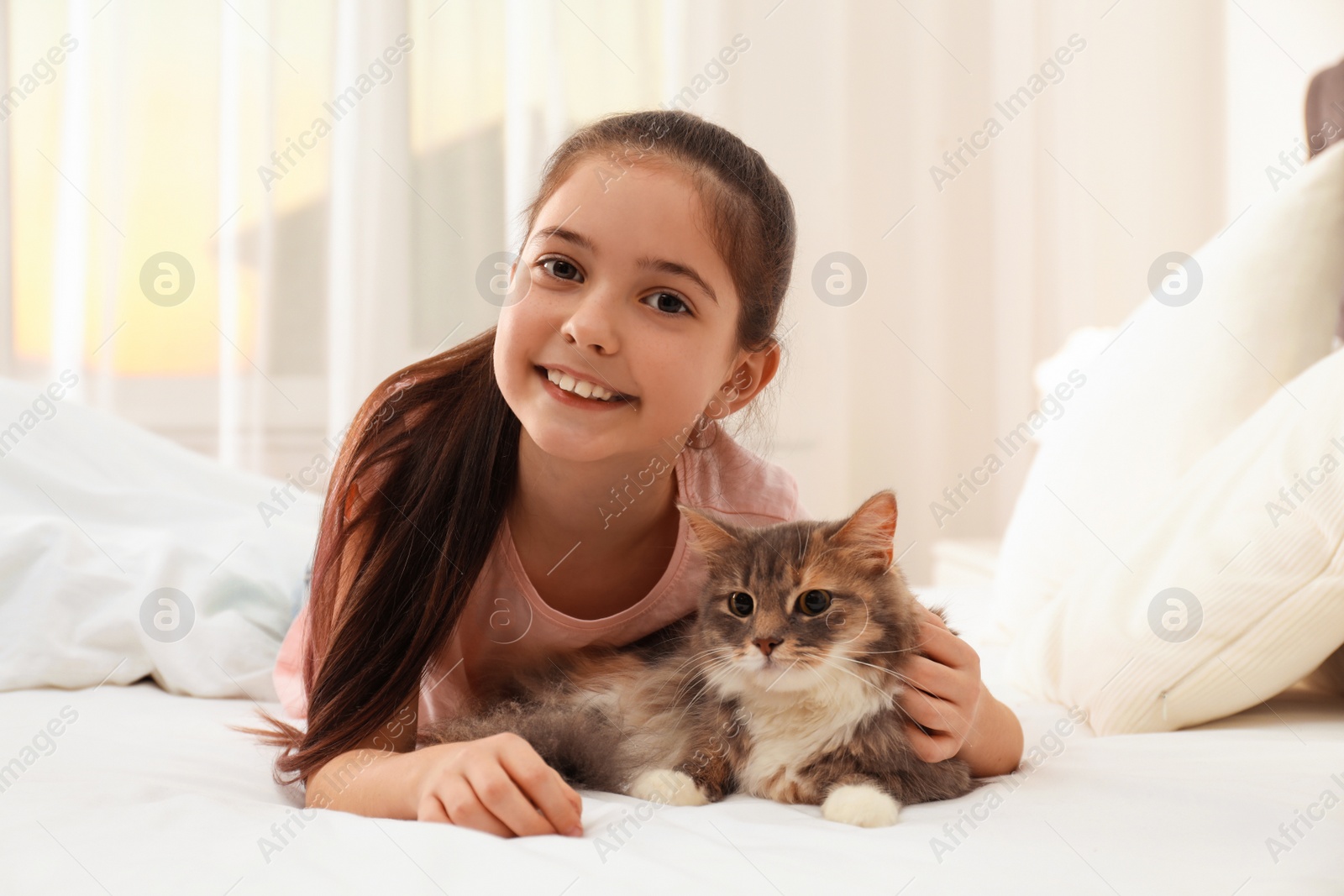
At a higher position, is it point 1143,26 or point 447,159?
point 1143,26

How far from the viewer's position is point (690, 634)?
1.30m

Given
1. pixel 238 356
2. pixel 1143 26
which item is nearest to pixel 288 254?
pixel 238 356

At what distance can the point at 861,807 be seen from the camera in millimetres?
1047

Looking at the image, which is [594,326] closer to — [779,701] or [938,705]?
[779,701]

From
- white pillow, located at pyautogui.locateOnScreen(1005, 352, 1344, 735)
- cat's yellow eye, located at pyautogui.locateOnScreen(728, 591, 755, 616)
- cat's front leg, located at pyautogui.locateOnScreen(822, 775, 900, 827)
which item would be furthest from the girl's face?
white pillow, located at pyautogui.locateOnScreen(1005, 352, 1344, 735)

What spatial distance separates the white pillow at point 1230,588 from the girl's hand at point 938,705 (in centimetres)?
36

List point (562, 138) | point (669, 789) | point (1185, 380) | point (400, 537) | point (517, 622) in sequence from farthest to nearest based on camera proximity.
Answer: point (562, 138)
point (1185, 380)
point (517, 622)
point (400, 537)
point (669, 789)

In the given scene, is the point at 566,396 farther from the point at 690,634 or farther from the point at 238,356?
the point at 238,356

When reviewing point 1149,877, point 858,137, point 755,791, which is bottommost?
point 755,791

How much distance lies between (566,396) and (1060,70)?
3.23m

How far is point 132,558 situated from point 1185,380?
6.52 feet

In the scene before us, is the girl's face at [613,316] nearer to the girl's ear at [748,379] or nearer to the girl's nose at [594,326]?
the girl's nose at [594,326]

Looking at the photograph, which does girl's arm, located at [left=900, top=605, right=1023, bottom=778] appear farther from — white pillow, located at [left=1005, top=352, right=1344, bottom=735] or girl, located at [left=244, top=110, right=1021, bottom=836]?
white pillow, located at [left=1005, top=352, right=1344, bottom=735]

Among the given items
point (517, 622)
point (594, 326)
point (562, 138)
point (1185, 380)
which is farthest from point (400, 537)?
point (562, 138)
